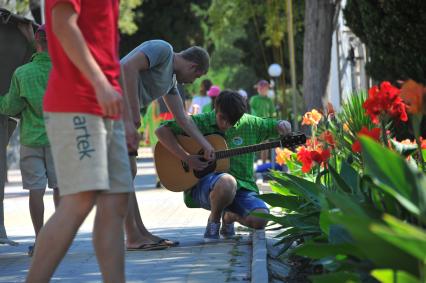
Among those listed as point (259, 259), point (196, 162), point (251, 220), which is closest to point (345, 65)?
point (251, 220)

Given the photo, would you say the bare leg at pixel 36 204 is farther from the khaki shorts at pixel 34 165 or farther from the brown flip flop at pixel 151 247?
the brown flip flop at pixel 151 247

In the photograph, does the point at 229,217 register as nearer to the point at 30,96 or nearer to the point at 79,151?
the point at 30,96

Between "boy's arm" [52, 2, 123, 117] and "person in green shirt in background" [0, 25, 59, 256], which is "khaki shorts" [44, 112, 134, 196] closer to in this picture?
"boy's arm" [52, 2, 123, 117]

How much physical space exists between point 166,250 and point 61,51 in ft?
12.5

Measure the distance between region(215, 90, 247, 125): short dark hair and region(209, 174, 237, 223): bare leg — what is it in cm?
46

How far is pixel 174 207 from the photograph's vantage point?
13273mm

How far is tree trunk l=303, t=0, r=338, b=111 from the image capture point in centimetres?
1989

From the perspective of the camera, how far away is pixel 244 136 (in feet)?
29.2

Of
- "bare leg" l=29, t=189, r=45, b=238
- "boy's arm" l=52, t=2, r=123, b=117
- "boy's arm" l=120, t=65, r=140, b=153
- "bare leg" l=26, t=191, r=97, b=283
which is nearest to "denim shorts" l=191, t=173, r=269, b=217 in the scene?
"bare leg" l=29, t=189, r=45, b=238

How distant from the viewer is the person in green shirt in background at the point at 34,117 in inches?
303

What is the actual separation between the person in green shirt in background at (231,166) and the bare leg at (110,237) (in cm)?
361

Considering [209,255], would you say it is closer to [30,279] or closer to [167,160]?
[167,160]

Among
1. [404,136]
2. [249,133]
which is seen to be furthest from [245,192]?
[404,136]

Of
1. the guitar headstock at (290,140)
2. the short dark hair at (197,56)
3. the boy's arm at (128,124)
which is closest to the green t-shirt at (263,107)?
the guitar headstock at (290,140)
